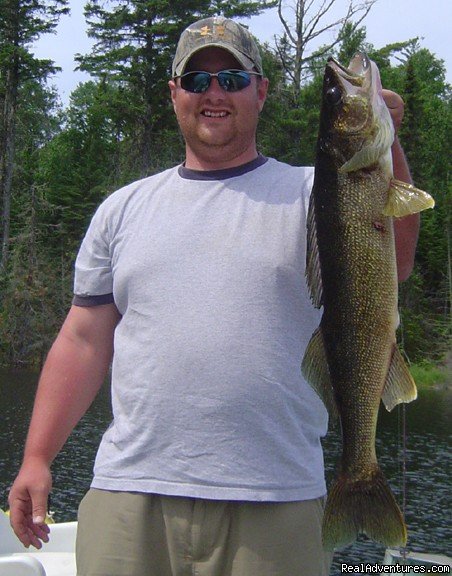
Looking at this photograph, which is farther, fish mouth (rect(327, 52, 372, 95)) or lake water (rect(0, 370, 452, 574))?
lake water (rect(0, 370, 452, 574))

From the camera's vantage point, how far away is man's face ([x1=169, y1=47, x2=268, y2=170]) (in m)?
2.67

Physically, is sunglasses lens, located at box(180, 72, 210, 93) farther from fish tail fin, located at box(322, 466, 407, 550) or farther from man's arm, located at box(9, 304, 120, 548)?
fish tail fin, located at box(322, 466, 407, 550)

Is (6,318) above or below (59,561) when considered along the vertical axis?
below

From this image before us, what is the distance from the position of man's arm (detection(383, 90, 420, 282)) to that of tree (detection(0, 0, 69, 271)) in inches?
1182

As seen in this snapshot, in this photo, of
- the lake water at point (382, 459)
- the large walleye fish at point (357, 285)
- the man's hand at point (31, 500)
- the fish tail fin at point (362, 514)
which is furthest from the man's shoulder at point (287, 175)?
the lake water at point (382, 459)

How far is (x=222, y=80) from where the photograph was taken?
2.71 m

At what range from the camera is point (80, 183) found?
3909 centimetres

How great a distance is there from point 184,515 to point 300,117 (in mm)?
30018

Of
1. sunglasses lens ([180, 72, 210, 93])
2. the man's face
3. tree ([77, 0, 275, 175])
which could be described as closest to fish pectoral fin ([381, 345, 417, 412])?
the man's face

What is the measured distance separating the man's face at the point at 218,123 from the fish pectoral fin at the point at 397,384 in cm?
80

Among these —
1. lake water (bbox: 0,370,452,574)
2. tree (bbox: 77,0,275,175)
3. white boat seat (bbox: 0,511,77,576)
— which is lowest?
lake water (bbox: 0,370,452,574)

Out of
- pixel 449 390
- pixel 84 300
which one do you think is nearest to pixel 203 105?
pixel 84 300

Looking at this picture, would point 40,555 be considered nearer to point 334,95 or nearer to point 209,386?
point 209,386

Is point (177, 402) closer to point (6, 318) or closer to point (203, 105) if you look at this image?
point (203, 105)
